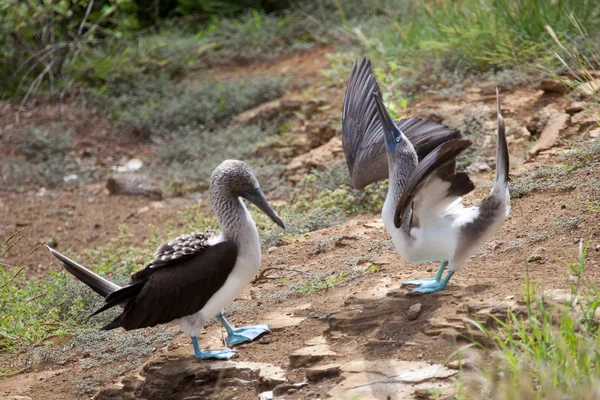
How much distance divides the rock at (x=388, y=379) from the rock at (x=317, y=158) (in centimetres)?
420

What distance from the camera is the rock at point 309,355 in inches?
158

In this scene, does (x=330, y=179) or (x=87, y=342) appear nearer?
(x=87, y=342)

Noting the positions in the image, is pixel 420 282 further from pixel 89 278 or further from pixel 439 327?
pixel 89 278

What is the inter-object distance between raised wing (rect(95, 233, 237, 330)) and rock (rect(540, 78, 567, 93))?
4.52 meters

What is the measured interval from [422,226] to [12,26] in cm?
826

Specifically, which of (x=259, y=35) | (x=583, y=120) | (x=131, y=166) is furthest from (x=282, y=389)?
(x=259, y=35)

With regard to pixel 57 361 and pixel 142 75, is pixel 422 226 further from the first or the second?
pixel 142 75

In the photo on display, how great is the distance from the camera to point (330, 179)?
24.3ft

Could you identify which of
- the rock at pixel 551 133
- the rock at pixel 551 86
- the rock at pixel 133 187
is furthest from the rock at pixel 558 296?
the rock at pixel 133 187

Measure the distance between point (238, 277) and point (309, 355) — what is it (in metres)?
0.58

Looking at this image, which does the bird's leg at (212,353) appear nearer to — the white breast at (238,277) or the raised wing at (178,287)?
the white breast at (238,277)

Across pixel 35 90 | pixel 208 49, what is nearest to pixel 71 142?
pixel 35 90

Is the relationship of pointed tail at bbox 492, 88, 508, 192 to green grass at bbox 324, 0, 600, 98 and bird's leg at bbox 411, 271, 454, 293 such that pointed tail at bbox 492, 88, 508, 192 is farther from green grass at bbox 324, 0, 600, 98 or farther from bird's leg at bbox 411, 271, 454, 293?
green grass at bbox 324, 0, 600, 98

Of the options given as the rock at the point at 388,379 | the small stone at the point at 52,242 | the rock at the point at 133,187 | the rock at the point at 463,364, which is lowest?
the small stone at the point at 52,242
